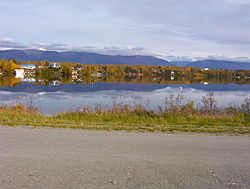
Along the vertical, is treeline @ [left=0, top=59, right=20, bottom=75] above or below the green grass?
above

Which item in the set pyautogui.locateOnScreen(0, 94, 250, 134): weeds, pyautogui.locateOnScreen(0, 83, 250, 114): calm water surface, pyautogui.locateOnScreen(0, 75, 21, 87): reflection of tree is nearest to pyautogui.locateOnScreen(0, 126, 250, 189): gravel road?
pyautogui.locateOnScreen(0, 94, 250, 134): weeds

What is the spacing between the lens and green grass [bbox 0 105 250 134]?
1278 centimetres

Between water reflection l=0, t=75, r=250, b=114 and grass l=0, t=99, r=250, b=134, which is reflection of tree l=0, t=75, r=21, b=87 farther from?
grass l=0, t=99, r=250, b=134

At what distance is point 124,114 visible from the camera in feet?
57.4

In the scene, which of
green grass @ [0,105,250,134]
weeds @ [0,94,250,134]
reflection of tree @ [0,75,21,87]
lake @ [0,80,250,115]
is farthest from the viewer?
reflection of tree @ [0,75,21,87]

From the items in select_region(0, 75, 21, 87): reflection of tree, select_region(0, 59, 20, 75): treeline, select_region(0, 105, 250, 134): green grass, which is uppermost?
select_region(0, 59, 20, 75): treeline

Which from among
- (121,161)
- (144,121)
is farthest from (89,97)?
(121,161)

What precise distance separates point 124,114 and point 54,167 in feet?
34.9

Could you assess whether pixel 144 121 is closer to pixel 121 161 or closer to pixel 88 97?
pixel 121 161

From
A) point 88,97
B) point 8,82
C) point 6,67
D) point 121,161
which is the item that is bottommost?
point 121,161

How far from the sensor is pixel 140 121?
609 inches

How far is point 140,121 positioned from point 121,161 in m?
7.91

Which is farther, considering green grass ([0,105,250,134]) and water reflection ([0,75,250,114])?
water reflection ([0,75,250,114])

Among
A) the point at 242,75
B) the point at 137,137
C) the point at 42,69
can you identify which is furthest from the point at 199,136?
the point at 242,75
